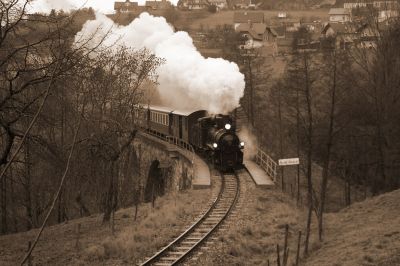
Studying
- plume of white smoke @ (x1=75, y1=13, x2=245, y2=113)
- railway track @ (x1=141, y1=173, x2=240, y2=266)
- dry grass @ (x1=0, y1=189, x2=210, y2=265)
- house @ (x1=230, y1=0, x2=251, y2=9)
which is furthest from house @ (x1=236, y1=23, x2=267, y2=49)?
dry grass @ (x1=0, y1=189, x2=210, y2=265)

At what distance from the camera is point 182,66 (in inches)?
1312

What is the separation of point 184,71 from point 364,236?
2069 centimetres

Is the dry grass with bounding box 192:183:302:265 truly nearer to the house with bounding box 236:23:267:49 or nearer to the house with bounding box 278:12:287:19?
the house with bounding box 236:23:267:49

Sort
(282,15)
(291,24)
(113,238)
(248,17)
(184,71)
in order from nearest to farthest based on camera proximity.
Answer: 1. (113,238)
2. (184,71)
3. (291,24)
4. (248,17)
5. (282,15)

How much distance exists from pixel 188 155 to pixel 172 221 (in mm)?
12272

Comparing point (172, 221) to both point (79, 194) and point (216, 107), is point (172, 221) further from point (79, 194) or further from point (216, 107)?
point (216, 107)

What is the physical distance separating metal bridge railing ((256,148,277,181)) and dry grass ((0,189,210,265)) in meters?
4.88

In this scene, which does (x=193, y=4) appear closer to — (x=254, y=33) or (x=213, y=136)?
(x=254, y=33)

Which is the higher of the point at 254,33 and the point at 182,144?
the point at 254,33

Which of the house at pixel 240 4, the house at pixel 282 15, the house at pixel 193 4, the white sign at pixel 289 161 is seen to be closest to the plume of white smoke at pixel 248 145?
the white sign at pixel 289 161

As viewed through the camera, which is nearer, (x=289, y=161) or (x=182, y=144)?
(x=289, y=161)

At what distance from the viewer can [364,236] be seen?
1404 centimetres

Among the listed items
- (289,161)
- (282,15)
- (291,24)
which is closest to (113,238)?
(289,161)

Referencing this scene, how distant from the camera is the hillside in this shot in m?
11.6
